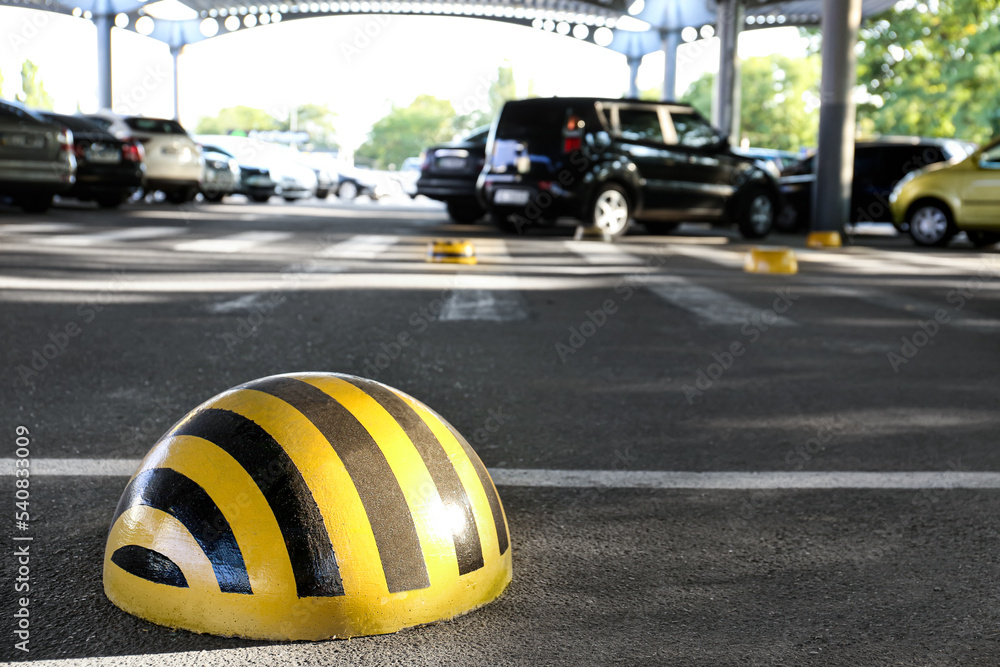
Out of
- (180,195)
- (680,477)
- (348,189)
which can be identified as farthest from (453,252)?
(348,189)

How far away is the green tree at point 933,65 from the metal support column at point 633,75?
798 cm

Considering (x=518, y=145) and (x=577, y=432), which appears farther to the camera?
(x=518, y=145)

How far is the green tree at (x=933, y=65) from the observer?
3756 cm

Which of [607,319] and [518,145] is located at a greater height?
[518,145]

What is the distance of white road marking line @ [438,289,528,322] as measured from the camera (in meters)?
7.68

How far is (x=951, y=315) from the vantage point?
8.31 metres

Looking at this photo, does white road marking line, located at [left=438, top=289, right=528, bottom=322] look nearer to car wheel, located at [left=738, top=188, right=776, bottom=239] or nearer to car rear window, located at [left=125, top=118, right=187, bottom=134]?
car wheel, located at [left=738, top=188, right=776, bottom=239]

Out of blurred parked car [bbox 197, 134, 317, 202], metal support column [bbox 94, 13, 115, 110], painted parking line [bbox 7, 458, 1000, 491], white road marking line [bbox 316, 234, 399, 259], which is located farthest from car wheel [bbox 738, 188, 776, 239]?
metal support column [bbox 94, 13, 115, 110]

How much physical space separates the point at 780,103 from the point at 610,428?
3483 inches

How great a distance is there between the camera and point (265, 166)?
27391 millimetres

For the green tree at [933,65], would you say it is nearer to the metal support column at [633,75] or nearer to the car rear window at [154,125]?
the metal support column at [633,75]

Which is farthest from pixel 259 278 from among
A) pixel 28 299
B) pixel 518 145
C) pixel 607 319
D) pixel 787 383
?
pixel 518 145

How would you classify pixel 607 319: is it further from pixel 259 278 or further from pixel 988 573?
pixel 988 573

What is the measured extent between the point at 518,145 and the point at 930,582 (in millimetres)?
13310
